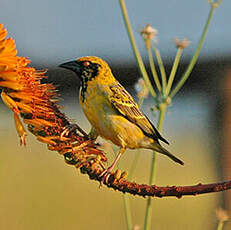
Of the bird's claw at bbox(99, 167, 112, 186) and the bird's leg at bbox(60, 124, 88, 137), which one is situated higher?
the bird's leg at bbox(60, 124, 88, 137)

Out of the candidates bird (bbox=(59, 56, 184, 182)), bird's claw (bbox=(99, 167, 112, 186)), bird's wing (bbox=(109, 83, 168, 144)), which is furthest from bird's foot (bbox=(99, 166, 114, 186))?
bird's wing (bbox=(109, 83, 168, 144))

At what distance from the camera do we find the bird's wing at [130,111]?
120 cm

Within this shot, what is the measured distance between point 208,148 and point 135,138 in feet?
7.99

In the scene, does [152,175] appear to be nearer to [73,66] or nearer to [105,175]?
[73,66]

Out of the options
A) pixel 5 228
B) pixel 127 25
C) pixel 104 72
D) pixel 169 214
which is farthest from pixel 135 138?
pixel 169 214

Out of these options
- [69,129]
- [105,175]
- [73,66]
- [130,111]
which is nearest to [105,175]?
[105,175]

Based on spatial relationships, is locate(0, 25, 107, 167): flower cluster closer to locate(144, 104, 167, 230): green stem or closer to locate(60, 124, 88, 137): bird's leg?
locate(60, 124, 88, 137): bird's leg

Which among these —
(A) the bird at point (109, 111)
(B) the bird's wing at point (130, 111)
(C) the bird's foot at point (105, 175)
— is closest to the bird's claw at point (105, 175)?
(C) the bird's foot at point (105, 175)

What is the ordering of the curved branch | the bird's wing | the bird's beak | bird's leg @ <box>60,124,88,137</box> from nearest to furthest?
the curved branch < bird's leg @ <box>60,124,88,137</box> < the bird's beak < the bird's wing

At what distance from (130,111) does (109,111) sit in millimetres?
63

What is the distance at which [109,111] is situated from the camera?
3.85ft

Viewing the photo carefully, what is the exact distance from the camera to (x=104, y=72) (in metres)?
1.18

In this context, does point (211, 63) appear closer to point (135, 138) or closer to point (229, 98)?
point (229, 98)

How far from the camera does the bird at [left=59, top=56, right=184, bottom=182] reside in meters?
1.11
